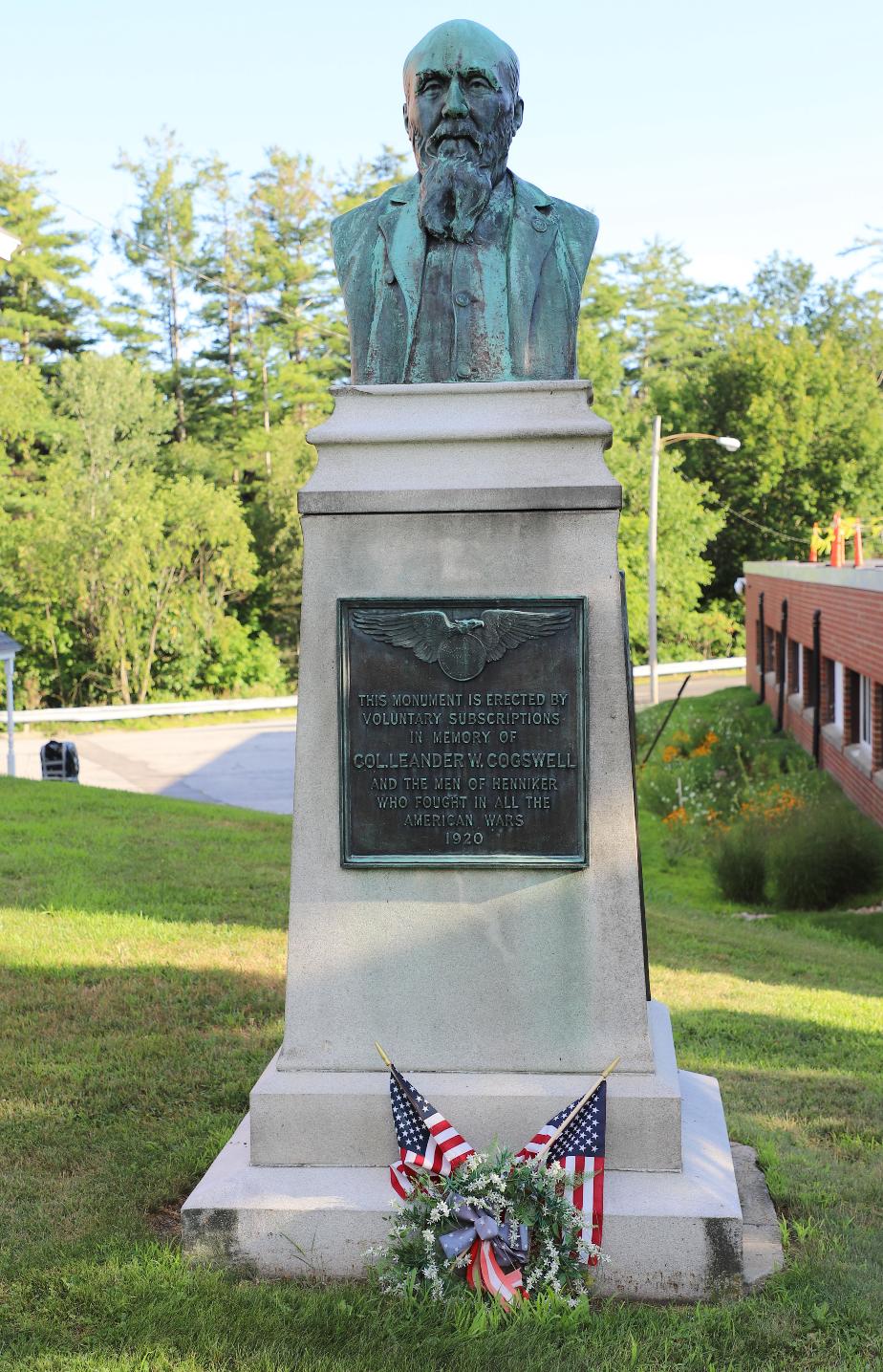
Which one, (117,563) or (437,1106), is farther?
(117,563)

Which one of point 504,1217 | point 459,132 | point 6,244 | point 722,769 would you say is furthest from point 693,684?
point 504,1217

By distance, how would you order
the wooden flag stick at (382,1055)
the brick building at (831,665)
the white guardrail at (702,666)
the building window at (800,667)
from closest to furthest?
the wooden flag stick at (382,1055) → the brick building at (831,665) → the building window at (800,667) → the white guardrail at (702,666)

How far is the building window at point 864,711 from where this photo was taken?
17809 millimetres

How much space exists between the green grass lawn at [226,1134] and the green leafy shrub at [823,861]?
12.1 ft

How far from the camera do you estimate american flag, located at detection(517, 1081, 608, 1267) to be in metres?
4.07

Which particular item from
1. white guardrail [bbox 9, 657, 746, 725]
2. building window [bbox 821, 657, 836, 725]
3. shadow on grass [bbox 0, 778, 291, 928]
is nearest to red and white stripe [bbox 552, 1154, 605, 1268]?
shadow on grass [bbox 0, 778, 291, 928]

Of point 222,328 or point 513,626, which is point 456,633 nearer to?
point 513,626

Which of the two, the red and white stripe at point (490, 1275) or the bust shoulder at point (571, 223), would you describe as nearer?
the red and white stripe at point (490, 1275)

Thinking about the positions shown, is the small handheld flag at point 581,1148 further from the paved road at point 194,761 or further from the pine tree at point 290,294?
the pine tree at point 290,294

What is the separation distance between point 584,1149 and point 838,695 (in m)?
16.8

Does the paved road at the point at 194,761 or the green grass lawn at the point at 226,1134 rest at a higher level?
the green grass lawn at the point at 226,1134

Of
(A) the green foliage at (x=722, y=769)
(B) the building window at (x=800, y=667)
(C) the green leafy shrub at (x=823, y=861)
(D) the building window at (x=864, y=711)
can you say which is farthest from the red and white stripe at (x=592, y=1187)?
(B) the building window at (x=800, y=667)

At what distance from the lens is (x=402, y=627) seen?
4.47 m

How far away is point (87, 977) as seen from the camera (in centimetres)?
723
